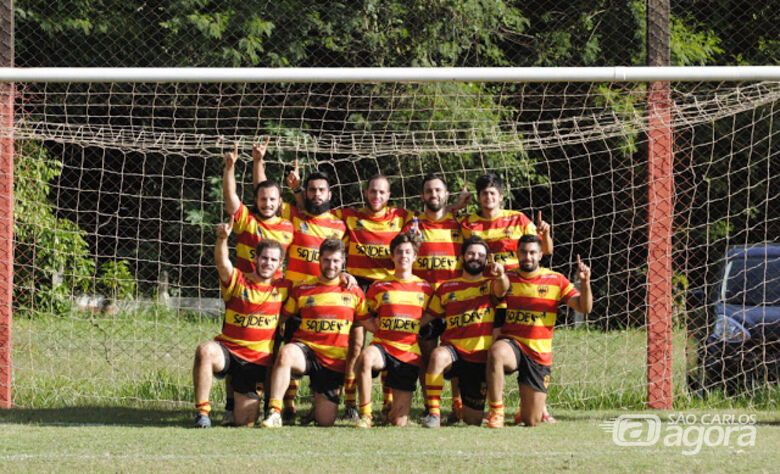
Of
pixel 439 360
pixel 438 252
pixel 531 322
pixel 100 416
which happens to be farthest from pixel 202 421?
pixel 531 322

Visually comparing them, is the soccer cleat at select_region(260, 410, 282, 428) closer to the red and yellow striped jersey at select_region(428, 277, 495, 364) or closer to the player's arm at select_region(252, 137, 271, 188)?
the red and yellow striped jersey at select_region(428, 277, 495, 364)

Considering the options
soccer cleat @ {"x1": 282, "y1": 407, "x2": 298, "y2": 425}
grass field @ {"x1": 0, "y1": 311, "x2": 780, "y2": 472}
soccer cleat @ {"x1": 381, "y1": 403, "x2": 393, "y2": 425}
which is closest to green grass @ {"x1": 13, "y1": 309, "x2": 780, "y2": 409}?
grass field @ {"x1": 0, "y1": 311, "x2": 780, "y2": 472}

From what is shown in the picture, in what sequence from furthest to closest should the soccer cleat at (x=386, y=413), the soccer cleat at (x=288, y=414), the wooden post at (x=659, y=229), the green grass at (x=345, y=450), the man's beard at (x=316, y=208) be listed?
the wooden post at (x=659, y=229)
the man's beard at (x=316, y=208)
the soccer cleat at (x=288, y=414)
the soccer cleat at (x=386, y=413)
the green grass at (x=345, y=450)

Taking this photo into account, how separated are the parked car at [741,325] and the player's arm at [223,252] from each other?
3308 mm

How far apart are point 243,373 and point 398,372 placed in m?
0.89

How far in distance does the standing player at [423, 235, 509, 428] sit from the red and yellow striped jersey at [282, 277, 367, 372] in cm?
51

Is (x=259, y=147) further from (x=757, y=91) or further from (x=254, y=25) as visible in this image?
(x=254, y=25)

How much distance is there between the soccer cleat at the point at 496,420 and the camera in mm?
5477

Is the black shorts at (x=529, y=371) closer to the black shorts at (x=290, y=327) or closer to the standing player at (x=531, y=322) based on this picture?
the standing player at (x=531, y=322)

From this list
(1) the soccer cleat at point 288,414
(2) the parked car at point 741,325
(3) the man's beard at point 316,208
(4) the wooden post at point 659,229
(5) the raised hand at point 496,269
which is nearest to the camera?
(5) the raised hand at point 496,269

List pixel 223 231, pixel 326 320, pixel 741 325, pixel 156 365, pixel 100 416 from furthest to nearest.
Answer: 1. pixel 156 365
2. pixel 741 325
3. pixel 100 416
4. pixel 326 320
5. pixel 223 231

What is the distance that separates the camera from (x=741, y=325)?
21.8 ft

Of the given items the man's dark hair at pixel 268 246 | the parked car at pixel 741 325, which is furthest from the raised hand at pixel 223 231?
the parked car at pixel 741 325

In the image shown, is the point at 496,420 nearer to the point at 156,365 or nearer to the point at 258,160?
the point at 258,160
